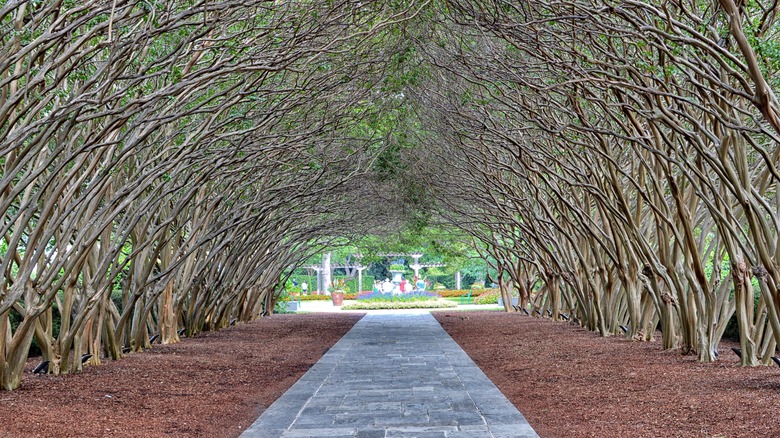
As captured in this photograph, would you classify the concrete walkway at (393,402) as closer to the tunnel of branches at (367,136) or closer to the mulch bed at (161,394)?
the mulch bed at (161,394)

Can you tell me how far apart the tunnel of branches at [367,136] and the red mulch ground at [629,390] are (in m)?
0.76

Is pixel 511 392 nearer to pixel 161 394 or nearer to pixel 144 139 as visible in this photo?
pixel 161 394

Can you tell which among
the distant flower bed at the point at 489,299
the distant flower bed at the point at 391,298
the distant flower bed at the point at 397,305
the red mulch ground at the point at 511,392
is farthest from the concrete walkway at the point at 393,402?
the distant flower bed at the point at 489,299

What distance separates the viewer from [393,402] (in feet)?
29.9

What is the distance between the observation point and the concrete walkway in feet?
24.5

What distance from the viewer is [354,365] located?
13.3 meters

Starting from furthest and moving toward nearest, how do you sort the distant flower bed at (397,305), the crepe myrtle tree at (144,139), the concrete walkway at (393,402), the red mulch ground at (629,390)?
the distant flower bed at (397,305) → the crepe myrtle tree at (144,139) → the concrete walkway at (393,402) → the red mulch ground at (629,390)

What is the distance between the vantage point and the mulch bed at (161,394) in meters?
7.50

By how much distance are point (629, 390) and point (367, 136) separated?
1305 cm

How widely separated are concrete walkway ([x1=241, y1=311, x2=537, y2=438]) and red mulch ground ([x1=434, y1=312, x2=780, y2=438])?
397mm

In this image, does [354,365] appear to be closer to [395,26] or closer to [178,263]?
[178,263]

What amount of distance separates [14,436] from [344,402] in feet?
11.5

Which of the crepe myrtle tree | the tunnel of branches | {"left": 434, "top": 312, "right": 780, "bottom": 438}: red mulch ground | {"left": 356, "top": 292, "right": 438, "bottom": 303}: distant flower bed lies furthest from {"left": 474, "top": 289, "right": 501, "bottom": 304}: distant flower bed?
{"left": 434, "top": 312, "right": 780, "bottom": 438}: red mulch ground

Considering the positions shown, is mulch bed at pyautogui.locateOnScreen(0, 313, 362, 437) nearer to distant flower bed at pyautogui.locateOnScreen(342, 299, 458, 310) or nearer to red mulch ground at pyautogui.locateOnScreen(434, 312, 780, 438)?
red mulch ground at pyautogui.locateOnScreen(434, 312, 780, 438)
